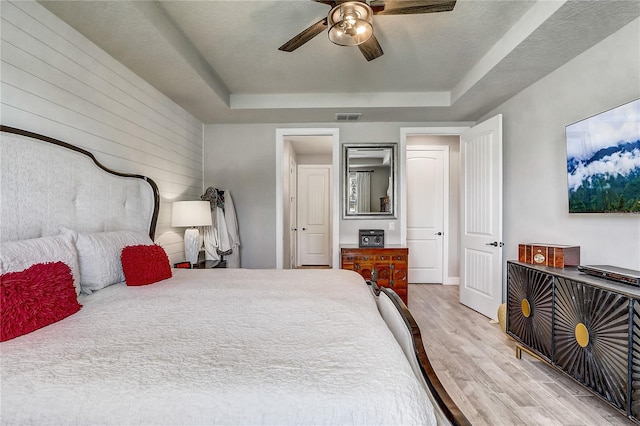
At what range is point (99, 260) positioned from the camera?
1.73m

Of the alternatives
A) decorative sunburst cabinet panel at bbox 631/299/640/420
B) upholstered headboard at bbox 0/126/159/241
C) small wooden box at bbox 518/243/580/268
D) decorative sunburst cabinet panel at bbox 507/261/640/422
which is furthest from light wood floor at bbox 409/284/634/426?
upholstered headboard at bbox 0/126/159/241

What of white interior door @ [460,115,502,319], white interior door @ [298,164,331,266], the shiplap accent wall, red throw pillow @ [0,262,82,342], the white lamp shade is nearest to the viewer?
red throw pillow @ [0,262,82,342]

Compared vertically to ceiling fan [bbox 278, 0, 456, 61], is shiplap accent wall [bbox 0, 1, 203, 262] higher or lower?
lower

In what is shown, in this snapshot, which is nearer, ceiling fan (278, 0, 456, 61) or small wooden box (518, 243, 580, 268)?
ceiling fan (278, 0, 456, 61)

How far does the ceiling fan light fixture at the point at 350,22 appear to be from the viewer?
163 centimetres

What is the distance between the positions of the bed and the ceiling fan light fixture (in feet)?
5.04

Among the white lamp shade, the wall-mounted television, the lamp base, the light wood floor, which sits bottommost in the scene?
the light wood floor

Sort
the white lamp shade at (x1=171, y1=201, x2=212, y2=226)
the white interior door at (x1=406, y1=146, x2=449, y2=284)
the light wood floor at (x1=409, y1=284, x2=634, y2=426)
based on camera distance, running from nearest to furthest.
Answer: the light wood floor at (x1=409, y1=284, x2=634, y2=426), the white lamp shade at (x1=171, y1=201, x2=212, y2=226), the white interior door at (x1=406, y1=146, x2=449, y2=284)

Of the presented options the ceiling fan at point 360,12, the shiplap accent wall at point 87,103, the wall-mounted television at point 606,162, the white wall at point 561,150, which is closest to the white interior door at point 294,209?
the shiplap accent wall at point 87,103

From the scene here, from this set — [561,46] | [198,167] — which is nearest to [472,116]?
[561,46]

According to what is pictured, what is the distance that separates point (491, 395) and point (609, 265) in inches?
49.7

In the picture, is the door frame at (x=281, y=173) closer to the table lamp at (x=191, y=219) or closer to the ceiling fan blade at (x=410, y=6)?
the table lamp at (x=191, y=219)

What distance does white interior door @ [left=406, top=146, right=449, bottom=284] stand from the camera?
16.5 feet

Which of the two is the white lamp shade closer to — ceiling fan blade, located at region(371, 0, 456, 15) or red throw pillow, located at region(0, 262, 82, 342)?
red throw pillow, located at region(0, 262, 82, 342)
